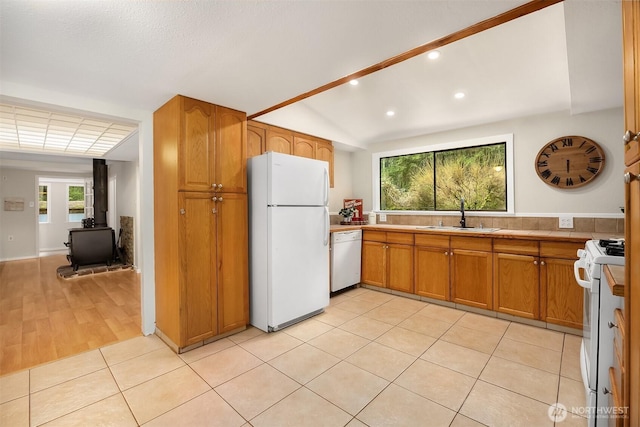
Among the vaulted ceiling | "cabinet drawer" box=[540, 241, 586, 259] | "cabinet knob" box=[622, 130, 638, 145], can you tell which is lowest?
"cabinet drawer" box=[540, 241, 586, 259]

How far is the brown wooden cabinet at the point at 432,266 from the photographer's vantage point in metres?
3.31

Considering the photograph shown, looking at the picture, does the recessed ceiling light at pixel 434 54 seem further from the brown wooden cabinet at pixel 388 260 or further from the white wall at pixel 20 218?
the white wall at pixel 20 218

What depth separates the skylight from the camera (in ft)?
9.91

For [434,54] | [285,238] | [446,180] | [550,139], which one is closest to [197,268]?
[285,238]

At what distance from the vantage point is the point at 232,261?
Result: 268cm

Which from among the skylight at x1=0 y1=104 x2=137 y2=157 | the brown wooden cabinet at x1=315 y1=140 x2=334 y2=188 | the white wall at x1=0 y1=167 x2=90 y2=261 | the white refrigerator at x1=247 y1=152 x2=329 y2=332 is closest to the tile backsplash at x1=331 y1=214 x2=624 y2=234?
the brown wooden cabinet at x1=315 y1=140 x2=334 y2=188

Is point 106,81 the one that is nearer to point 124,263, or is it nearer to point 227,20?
point 227,20

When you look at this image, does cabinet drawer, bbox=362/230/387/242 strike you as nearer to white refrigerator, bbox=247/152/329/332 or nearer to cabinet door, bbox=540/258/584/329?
white refrigerator, bbox=247/152/329/332

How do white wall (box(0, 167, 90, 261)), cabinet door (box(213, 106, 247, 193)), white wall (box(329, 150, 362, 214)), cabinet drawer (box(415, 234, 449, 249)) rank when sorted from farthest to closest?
white wall (box(0, 167, 90, 261)) → white wall (box(329, 150, 362, 214)) → cabinet drawer (box(415, 234, 449, 249)) → cabinet door (box(213, 106, 247, 193))

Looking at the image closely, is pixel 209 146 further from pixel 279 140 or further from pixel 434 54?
pixel 434 54

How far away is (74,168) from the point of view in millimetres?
6324

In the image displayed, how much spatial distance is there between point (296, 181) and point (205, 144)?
896mm

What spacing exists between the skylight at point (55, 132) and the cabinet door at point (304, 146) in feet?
5.92

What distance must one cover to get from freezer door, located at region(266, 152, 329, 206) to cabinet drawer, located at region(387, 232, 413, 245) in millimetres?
1187
